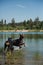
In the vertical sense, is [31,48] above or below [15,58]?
above

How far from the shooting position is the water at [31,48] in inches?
346

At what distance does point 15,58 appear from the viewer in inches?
347

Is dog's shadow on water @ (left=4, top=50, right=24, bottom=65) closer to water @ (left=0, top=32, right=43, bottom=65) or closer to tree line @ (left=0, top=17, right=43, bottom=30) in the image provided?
water @ (left=0, top=32, right=43, bottom=65)

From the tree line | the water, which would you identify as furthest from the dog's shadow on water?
the tree line

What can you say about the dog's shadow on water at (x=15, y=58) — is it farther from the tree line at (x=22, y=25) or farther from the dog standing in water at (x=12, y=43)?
the tree line at (x=22, y=25)

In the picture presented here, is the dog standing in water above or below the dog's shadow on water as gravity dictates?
above

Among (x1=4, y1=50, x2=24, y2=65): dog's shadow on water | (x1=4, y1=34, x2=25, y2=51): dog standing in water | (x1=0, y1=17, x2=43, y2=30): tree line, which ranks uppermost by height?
(x1=0, y1=17, x2=43, y2=30): tree line

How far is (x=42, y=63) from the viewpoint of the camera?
882 centimetres

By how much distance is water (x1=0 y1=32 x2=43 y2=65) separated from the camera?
878cm

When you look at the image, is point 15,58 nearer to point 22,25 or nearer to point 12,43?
point 12,43

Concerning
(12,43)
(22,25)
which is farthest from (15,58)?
(22,25)

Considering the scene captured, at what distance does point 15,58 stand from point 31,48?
0.25 meters

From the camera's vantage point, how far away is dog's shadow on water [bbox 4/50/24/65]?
8.81m

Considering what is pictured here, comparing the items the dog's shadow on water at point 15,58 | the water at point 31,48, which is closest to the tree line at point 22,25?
the water at point 31,48
